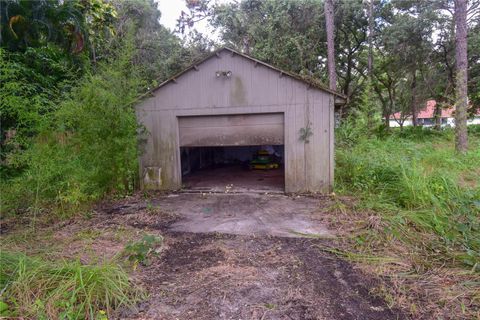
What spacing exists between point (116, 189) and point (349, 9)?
12930 mm

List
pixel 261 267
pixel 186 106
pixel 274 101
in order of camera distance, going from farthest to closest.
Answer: pixel 186 106 → pixel 274 101 → pixel 261 267

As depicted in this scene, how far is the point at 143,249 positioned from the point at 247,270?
4.22 ft

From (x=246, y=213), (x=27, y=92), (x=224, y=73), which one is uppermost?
(x=224, y=73)

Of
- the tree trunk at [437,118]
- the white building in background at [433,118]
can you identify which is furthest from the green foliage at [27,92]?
the tree trunk at [437,118]

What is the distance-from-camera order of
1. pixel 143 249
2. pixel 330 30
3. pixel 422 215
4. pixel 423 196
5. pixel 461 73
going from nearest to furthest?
pixel 143 249 → pixel 422 215 → pixel 423 196 → pixel 461 73 → pixel 330 30

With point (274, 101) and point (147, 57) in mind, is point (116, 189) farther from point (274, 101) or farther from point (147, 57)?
→ point (147, 57)

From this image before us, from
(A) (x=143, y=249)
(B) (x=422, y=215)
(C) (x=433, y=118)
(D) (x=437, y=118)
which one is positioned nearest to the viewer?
(A) (x=143, y=249)

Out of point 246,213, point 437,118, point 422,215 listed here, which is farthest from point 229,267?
point 437,118

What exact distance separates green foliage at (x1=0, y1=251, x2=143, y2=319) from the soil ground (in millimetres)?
186

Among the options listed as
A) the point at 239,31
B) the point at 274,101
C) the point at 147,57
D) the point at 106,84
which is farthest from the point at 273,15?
the point at 106,84

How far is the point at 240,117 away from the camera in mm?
6438

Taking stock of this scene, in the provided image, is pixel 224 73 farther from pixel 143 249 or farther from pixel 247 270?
pixel 247 270

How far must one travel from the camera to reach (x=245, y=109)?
6.29 metres

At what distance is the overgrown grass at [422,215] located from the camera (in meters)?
2.80
